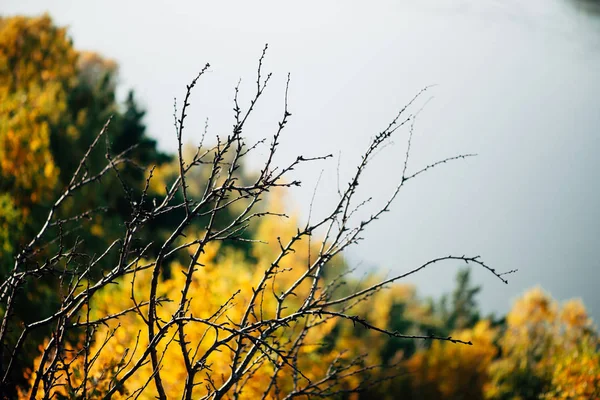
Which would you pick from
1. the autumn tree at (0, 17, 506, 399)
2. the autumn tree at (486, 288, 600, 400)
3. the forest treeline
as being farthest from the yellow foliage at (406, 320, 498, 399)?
the autumn tree at (0, 17, 506, 399)

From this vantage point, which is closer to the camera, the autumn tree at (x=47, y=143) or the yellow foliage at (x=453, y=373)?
the autumn tree at (x=47, y=143)

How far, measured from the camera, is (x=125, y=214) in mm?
20234

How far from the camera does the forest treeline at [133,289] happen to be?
304 inches

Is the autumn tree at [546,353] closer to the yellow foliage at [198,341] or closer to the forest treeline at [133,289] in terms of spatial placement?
the forest treeline at [133,289]

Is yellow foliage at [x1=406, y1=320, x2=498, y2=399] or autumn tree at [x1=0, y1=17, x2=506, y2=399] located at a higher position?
yellow foliage at [x1=406, y1=320, x2=498, y2=399]

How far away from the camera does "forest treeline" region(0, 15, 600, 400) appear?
25.3 feet

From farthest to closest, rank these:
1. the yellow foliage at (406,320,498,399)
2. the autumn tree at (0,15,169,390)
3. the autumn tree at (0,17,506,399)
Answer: the yellow foliage at (406,320,498,399) → the autumn tree at (0,15,169,390) → the autumn tree at (0,17,506,399)

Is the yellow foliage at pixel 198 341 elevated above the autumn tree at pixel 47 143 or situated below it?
below

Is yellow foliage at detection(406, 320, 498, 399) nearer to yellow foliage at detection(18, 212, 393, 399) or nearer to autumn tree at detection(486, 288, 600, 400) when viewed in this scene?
autumn tree at detection(486, 288, 600, 400)

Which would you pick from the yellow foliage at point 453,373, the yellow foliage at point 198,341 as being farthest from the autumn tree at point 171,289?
the yellow foliage at point 453,373

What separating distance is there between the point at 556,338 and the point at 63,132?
20324 millimetres

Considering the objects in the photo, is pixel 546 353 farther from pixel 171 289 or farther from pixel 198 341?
pixel 198 341

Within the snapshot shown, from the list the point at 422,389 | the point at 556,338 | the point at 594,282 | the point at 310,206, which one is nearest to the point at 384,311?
the point at 422,389

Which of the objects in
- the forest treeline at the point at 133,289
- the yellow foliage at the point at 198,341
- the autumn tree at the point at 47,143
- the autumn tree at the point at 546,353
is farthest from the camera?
the autumn tree at the point at 47,143
